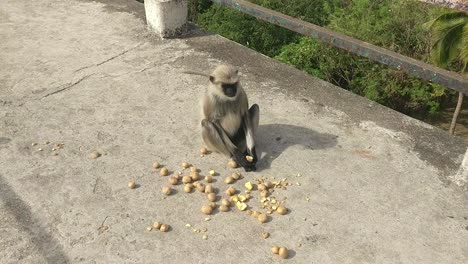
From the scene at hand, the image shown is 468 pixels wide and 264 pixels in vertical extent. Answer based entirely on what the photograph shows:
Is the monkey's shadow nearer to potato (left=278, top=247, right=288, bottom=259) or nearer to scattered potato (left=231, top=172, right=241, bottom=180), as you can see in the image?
scattered potato (left=231, top=172, right=241, bottom=180)

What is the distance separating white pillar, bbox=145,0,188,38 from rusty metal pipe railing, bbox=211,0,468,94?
757 millimetres

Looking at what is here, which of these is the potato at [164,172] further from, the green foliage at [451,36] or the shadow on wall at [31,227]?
the green foliage at [451,36]

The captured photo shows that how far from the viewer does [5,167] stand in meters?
3.99

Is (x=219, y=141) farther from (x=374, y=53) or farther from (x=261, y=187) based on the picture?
(x=374, y=53)

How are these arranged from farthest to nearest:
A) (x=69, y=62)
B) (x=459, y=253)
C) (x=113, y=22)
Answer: (x=113, y=22) → (x=69, y=62) → (x=459, y=253)

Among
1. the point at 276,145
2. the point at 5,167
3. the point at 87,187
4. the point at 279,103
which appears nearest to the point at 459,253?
the point at 276,145

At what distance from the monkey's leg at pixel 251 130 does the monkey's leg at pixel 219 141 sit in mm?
80

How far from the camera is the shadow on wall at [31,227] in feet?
10.6

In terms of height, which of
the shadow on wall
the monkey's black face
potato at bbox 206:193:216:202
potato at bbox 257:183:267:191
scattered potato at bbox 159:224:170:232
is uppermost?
the monkey's black face

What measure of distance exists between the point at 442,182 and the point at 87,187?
2.81 m

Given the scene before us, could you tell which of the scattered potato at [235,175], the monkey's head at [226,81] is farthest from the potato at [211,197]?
the monkey's head at [226,81]

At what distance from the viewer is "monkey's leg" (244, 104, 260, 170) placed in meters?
4.10

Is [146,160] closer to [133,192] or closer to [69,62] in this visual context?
[133,192]

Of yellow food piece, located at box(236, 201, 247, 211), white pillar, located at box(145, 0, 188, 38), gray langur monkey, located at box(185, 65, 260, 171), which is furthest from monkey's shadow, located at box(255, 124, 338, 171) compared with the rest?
white pillar, located at box(145, 0, 188, 38)
